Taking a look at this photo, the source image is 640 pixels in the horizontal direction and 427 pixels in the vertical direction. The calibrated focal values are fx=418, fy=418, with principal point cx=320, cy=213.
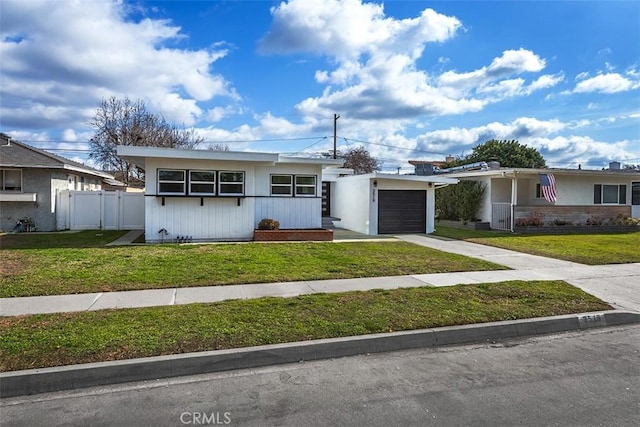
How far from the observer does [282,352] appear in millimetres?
4363

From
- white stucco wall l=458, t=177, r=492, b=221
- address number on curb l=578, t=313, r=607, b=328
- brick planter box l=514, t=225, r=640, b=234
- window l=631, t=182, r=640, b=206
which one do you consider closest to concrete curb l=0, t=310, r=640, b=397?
address number on curb l=578, t=313, r=607, b=328

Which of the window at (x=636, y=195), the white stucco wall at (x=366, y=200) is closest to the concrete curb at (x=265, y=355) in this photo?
the white stucco wall at (x=366, y=200)

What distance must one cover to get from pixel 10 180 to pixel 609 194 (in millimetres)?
27555

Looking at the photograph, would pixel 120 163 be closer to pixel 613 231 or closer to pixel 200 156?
pixel 200 156

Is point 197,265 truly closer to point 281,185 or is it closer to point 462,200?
point 281,185

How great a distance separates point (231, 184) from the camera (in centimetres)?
1421

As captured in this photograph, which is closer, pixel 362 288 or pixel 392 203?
pixel 362 288

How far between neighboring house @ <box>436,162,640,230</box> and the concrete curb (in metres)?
14.8

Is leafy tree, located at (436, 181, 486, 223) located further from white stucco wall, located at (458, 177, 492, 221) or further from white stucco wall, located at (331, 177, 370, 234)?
white stucco wall, located at (331, 177, 370, 234)

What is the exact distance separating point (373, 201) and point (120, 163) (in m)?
24.7

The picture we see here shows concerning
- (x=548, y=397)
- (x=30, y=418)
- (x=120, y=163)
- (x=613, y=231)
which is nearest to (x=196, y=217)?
(x=30, y=418)

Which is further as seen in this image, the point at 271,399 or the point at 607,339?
the point at 607,339

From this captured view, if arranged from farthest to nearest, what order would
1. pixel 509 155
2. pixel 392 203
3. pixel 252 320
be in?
pixel 509 155, pixel 392 203, pixel 252 320

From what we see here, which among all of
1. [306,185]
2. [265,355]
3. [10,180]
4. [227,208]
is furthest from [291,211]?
[265,355]
